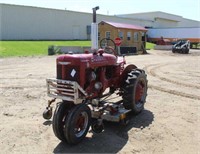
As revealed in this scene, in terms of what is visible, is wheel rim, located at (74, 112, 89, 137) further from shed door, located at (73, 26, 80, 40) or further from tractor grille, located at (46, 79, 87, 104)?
shed door, located at (73, 26, 80, 40)

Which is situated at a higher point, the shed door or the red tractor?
the shed door

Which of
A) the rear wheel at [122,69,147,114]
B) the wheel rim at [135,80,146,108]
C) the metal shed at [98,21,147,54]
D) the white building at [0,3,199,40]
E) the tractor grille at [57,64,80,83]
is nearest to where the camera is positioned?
the tractor grille at [57,64,80,83]

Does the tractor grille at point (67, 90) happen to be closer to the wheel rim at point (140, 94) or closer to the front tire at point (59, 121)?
the front tire at point (59, 121)

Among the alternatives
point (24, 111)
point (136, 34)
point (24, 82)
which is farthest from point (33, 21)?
point (24, 111)

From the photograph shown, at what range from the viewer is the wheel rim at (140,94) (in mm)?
6002

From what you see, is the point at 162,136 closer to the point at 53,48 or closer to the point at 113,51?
the point at 113,51

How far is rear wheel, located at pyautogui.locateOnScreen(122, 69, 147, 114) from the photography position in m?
5.63

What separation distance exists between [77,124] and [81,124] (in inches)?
4.1

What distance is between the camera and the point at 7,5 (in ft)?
106

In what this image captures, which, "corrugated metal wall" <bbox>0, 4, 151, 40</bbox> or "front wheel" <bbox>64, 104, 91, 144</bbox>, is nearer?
"front wheel" <bbox>64, 104, 91, 144</bbox>

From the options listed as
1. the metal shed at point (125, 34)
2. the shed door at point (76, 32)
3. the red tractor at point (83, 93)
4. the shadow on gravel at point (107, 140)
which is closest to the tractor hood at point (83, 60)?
the red tractor at point (83, 93)

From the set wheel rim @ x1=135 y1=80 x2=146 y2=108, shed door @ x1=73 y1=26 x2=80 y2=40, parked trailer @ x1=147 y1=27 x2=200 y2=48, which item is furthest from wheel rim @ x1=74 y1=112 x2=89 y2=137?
parked trailer @ x1=147 y1=27 x2=200 y2=48

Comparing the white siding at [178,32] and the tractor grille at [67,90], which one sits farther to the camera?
the white siding at [178,32]

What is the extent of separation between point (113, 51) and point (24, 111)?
232cm
